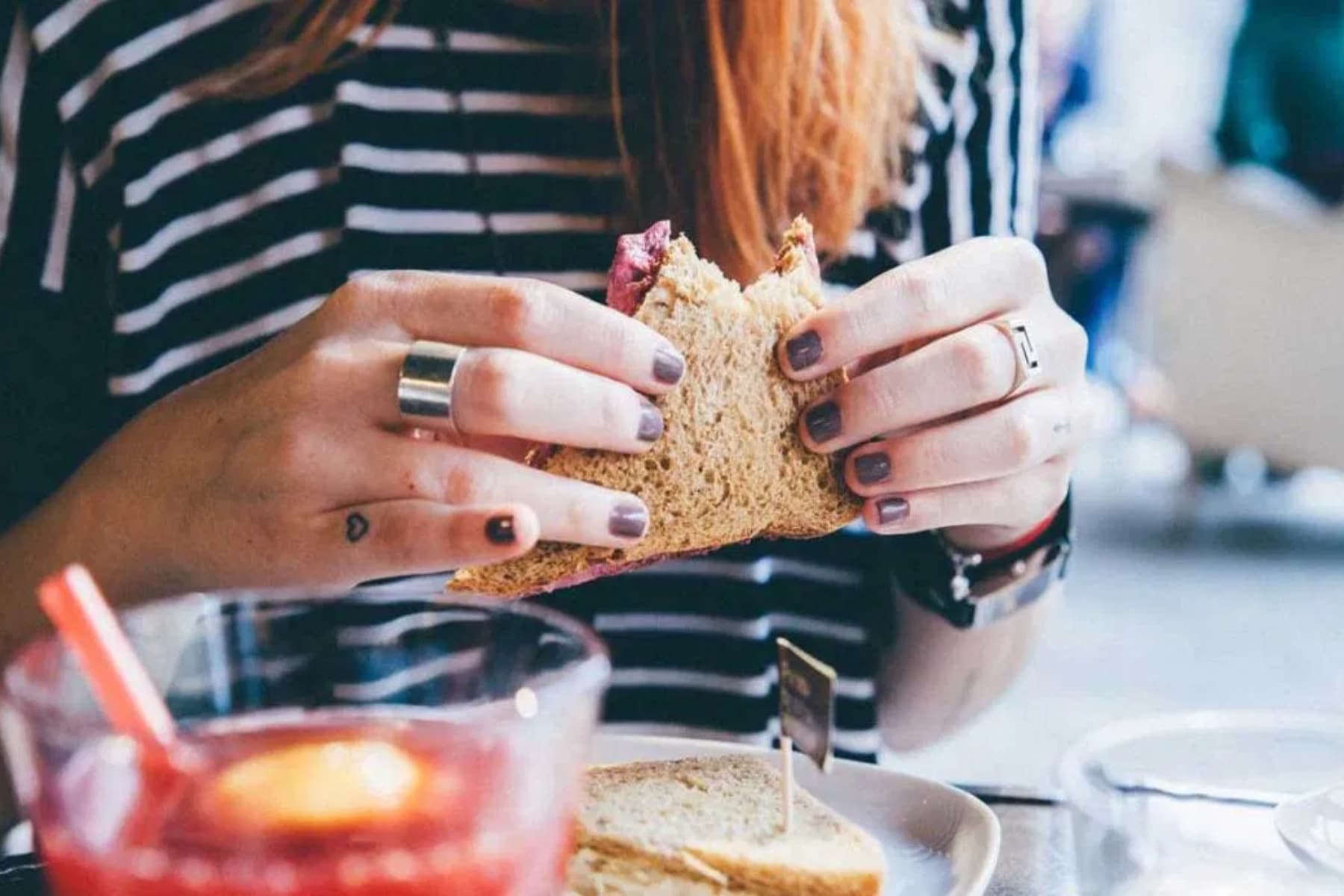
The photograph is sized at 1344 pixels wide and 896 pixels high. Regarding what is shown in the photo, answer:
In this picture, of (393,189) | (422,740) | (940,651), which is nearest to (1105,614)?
(940,651)

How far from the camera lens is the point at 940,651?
129cm

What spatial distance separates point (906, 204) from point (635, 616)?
44 cm

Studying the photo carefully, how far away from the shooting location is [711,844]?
748 millimetres

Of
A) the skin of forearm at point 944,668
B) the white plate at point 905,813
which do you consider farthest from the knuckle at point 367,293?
the skin of forearm at point 944,668

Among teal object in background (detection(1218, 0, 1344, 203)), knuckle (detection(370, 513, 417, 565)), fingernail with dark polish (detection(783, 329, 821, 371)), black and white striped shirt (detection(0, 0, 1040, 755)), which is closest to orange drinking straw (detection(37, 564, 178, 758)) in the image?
knuckle (detection(370, 513, 417, 565))

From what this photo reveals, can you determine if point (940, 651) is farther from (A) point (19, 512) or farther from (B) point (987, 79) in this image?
(A) point (19, 512)

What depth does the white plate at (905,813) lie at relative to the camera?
78 centimetres

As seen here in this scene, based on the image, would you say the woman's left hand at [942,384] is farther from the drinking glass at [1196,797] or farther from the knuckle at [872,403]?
the drinking glass at [1196,797]

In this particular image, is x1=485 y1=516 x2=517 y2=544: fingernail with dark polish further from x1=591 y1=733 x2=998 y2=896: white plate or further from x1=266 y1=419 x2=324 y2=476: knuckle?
x1=591 y1=733 x2=998 y2=896: white plate

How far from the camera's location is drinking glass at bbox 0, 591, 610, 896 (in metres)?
0.51

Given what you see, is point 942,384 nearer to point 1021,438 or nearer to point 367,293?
point 1021,438

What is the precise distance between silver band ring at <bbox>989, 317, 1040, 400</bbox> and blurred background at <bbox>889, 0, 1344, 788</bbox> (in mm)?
1858

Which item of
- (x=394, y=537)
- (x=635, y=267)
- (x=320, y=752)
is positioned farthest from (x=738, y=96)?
(x=320, y=752)

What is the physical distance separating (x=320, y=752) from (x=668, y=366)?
30 cm
